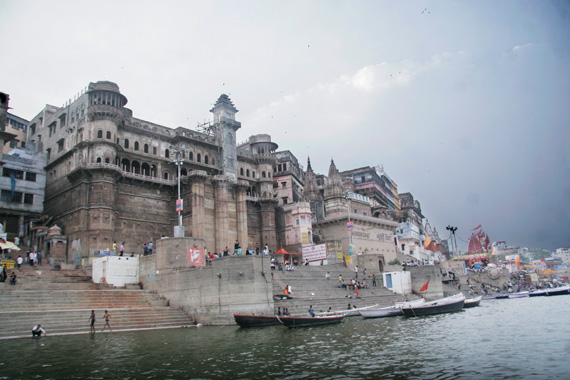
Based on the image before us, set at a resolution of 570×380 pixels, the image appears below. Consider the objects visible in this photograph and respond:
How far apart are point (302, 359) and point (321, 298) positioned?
69.3ft

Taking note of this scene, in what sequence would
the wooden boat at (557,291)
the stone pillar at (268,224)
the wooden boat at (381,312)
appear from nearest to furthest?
the wooden boat at (381,312), the stone pillar at (268,224), the wooden boat at (557,291)

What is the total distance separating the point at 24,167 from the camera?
166 feet

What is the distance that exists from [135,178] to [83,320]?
26.0m

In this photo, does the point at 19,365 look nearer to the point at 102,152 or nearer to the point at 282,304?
the point at 282,304

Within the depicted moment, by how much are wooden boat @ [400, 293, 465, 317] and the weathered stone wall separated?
9794mm

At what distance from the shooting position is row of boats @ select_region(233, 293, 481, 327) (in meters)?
26.3

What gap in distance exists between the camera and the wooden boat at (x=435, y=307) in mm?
33438

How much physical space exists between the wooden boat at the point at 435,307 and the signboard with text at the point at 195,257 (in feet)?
49.8

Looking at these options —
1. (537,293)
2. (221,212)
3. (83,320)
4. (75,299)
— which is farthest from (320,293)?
(537,293)

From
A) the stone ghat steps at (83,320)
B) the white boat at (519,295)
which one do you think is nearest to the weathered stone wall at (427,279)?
the white boat at (519,295)

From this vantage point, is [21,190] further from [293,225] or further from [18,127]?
[293,225]

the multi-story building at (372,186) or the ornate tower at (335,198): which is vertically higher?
the multi-story building at (372,186)

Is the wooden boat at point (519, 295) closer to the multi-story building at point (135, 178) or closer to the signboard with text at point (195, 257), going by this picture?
the multi-story building at point (135, 178)

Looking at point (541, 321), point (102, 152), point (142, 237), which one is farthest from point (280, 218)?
point (541, 321)
